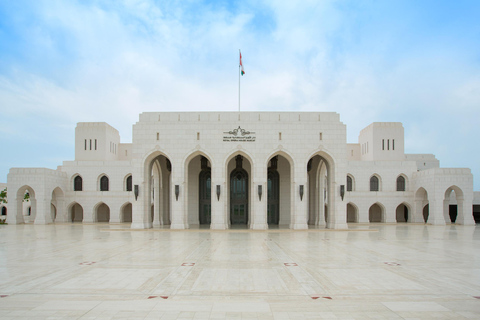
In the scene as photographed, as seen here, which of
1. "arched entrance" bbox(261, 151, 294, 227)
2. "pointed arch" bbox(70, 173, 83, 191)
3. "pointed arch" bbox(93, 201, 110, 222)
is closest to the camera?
"arched entrance" bbox(261, 151, 294, 227)

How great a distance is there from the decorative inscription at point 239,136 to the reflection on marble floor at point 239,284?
1262 cm

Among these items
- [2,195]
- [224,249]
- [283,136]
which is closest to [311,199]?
[283,136]

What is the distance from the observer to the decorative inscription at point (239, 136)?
25922 millimetres

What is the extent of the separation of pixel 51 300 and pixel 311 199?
27.3 meters

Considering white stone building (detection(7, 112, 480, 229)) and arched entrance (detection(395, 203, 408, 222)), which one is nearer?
white stone building (detection(7, 112, 480, 229))

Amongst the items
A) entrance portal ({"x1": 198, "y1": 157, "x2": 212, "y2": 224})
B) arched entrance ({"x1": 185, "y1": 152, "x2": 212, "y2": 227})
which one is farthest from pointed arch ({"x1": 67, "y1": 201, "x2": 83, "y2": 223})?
entrance portal ({"x1": 198, "y1": 157, "x2": 212, "y2": 224})

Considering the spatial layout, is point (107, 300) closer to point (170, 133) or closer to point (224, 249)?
point (224, 249)

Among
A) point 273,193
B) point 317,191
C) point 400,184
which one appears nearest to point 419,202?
point 400,184

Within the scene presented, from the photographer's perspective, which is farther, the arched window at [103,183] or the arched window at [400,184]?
the arched window at [103,183]

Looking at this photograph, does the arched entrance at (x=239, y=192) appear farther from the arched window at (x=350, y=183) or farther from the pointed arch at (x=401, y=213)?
the pointed arch at (x=401, y=213)

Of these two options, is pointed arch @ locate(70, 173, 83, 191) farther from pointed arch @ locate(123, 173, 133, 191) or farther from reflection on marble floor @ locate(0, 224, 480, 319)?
reflection on marble floor @ locate(0, 224, 480, 319)

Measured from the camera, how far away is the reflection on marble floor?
21.6 feet

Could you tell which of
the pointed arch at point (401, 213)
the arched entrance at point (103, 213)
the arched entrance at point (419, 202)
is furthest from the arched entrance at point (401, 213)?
the arched entrance at point (103, 213)

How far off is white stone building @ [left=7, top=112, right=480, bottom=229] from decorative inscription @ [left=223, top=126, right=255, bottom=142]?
7 centimetres
